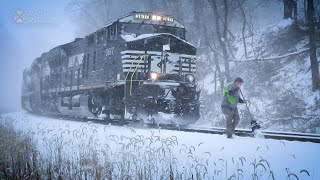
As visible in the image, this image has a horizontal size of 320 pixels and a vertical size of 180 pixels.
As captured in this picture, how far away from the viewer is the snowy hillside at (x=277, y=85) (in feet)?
49.0

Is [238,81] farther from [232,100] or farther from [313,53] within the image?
[313,53]

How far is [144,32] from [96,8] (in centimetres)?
2706

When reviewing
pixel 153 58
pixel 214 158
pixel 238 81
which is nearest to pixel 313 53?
pixel 153 58

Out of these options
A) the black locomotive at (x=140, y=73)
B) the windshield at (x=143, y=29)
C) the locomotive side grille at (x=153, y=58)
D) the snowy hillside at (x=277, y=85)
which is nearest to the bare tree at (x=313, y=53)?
the snowy hillside at (x=277, y=85)

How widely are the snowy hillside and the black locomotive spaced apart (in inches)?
91.9

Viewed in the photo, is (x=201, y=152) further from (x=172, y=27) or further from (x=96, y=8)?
(x=96, y=8)

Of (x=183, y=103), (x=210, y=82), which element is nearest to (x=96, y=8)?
(x=210, y=82)

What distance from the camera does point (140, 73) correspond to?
38.3 feet

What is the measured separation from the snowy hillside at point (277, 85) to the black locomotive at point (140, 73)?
7.66 ft

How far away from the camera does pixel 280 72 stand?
18.5 m

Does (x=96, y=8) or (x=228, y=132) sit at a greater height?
(x=96, y=8)

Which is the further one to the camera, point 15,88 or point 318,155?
point 15,88

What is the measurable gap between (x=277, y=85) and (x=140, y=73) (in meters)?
9.26

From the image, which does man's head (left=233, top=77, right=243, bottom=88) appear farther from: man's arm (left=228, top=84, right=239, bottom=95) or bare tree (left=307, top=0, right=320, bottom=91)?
bare tree (left=307, top=0, right=320, bottom=91)
